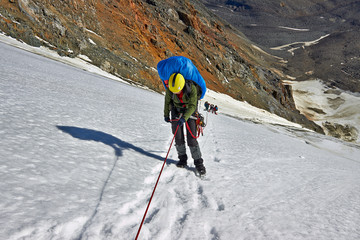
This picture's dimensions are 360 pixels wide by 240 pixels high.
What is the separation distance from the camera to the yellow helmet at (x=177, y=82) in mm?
3531

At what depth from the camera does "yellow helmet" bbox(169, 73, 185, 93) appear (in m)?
3.53

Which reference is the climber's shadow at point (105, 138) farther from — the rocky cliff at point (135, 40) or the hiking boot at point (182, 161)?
the rocky cliff at point (135, 40)

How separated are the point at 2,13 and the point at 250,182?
93.5 feet

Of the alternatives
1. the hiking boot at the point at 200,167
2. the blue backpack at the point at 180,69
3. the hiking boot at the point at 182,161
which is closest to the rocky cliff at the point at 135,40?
the blue backpack at the point at 180,69

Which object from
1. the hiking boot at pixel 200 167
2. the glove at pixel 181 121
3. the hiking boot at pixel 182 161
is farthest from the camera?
the hiking boot at pixel 182 161

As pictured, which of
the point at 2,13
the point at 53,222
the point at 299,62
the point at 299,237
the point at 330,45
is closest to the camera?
the point at 53,222

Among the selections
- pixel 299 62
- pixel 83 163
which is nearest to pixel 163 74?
pixel 83 163

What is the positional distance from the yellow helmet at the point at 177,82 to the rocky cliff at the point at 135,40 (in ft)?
75.0

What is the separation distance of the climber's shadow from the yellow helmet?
161 cm

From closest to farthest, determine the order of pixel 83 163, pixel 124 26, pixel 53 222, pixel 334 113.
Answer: pixel 53 222, pixel 83 163, pixel 124 26, pixel 334 113

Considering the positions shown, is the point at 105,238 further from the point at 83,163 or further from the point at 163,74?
the point at 163,74

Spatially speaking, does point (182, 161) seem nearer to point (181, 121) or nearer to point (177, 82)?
point (181, 121)

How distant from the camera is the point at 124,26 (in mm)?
37969

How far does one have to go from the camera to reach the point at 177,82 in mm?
3527
